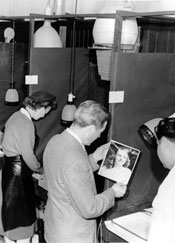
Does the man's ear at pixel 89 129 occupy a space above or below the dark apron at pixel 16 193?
above

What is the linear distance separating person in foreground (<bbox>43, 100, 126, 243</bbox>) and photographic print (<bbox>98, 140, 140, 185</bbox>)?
9 centimetres

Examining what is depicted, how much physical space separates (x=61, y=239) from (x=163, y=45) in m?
1.75

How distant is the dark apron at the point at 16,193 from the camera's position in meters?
2.73

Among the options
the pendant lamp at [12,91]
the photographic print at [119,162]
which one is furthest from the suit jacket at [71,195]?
the pendant lamp at [12,91]

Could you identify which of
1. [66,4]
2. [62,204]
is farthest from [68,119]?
[66,4]

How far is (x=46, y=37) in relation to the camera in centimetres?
288

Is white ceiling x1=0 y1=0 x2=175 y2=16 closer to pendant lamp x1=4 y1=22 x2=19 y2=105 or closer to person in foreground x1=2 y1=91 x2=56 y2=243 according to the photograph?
pendant lamp x1=4 y1=22 x2=19 y2=105

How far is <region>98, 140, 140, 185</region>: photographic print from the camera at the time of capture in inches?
82.3

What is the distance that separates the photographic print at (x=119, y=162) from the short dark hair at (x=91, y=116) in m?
0.21

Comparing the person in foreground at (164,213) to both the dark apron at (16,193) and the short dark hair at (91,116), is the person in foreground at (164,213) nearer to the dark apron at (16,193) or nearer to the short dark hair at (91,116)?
the short dark hair at (91,116)

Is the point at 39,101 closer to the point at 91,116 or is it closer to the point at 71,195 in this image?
the point at 91,116

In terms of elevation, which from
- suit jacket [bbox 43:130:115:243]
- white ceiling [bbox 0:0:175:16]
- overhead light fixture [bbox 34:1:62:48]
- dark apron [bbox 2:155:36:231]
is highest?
white ceiling [bbox 0:0:175:16]

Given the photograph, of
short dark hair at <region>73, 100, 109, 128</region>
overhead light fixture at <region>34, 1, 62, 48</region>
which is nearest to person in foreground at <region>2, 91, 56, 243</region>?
overhead light fixture at <region>34, 1, 62, 48</region>

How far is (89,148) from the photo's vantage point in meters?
3.19
